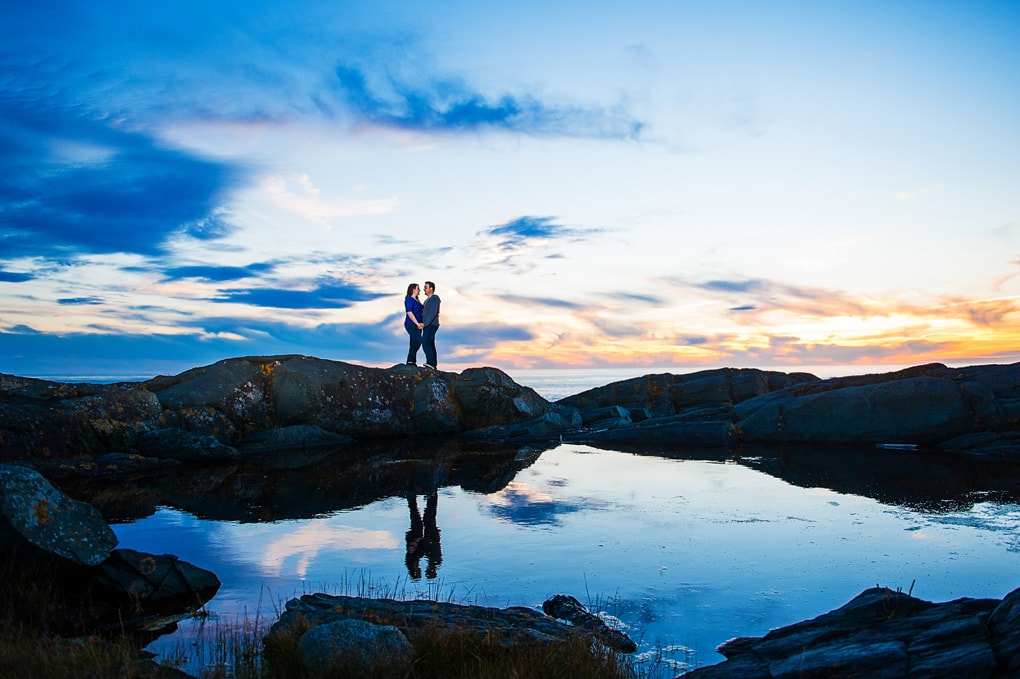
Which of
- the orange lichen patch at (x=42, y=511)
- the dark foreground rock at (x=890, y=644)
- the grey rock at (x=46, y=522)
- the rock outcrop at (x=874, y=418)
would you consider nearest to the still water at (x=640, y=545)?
the dark foreground rock at (x=890, y=644)

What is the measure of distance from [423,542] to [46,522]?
4.19 meters

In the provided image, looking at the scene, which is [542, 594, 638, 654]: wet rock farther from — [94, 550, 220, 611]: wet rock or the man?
the man

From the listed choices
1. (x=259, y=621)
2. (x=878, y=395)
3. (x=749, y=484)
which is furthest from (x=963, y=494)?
(x=259, y=621)

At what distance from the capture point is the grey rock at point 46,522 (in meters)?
7.09

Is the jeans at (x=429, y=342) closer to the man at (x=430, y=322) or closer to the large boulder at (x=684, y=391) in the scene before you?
the man at (x=430, y=322)

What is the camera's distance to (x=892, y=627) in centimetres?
525

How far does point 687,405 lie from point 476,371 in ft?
28.2

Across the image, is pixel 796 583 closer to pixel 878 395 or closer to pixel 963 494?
pixel 963 494

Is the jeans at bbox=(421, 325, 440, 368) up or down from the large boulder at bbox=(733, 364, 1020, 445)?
up

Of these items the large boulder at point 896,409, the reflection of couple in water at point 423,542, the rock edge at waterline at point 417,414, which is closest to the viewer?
the reflection of couple in water at point 423,542

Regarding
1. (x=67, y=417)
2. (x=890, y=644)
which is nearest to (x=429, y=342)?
(x=67, y=417)

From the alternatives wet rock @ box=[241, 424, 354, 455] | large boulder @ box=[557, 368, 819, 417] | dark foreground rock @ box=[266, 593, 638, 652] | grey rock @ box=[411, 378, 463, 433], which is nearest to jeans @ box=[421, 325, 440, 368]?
grey rock @ box=[411, 378, 463, 433]

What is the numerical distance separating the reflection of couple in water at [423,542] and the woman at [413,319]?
45.1 ft

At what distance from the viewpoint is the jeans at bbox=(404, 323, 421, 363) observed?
2581cm
